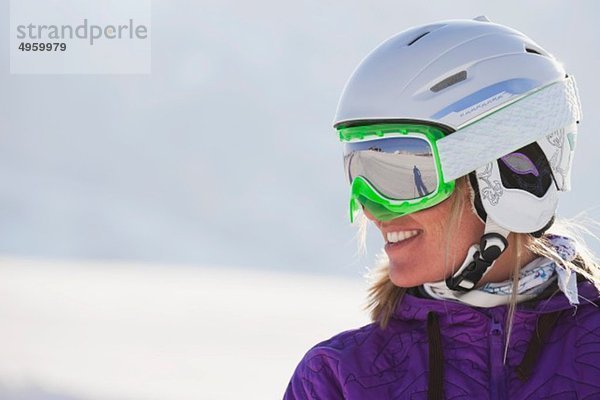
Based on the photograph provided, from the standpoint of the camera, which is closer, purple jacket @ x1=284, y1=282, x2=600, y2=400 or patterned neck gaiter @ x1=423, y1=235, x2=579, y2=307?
purple jacket @ x1=284, y1=282, x2=600, y2=400

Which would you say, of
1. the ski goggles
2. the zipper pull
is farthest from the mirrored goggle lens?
the zipper pull

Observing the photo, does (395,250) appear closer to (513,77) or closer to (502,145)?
(502,145)

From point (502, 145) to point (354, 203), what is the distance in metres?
0.47

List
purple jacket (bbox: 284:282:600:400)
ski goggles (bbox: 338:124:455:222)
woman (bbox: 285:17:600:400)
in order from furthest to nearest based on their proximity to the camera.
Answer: ski goggles (bbox: 338:124:455:222) < woman (bbox: 285:17:600:400) < purple jacket (bbox: 284:282:600:400)

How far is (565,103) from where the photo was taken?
281 cm

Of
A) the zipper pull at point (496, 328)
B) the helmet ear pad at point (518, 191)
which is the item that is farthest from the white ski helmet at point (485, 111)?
the zipper pull at point (496, 328)

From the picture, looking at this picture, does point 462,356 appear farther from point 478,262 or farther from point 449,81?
point 449,81

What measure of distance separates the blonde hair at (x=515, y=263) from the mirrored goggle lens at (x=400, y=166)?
0.31 ft

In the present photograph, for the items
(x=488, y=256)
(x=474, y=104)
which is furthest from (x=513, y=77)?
(x=488, y=256)

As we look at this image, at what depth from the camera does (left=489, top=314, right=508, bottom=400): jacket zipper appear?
247 centimetres

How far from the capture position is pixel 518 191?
271 centimetres

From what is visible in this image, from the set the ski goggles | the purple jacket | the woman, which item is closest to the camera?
the purple jacket

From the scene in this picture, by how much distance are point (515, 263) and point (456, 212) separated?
0.21 meters

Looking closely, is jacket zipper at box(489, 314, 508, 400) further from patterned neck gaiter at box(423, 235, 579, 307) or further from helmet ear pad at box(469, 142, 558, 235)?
helmet ear pad at box(469, 142, 558, 235)
